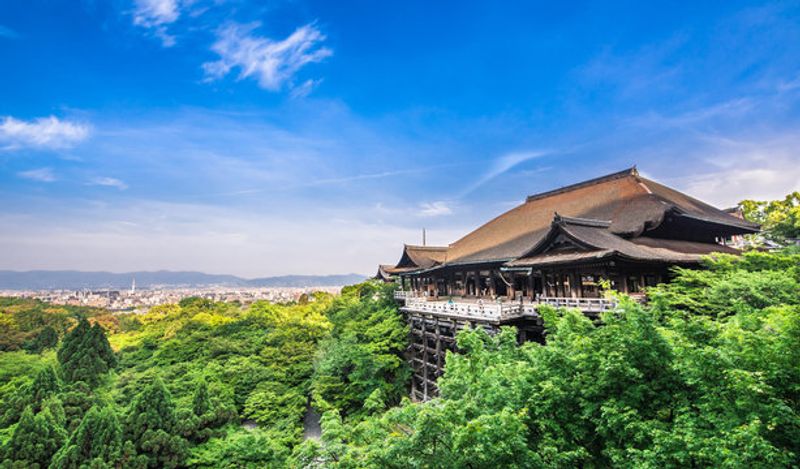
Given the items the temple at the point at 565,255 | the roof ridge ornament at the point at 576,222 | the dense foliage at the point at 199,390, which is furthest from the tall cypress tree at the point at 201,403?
the roof ridge ornament at the point at 576,222

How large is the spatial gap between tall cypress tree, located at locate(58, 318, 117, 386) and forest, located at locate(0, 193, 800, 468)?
150 mm

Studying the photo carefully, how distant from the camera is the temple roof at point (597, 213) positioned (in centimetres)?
1845

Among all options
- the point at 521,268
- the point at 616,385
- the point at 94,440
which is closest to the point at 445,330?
the point at 521,268

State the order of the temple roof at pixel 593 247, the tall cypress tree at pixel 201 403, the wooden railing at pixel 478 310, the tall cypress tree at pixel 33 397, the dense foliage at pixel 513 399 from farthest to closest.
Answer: the tall cypress tree at pixel 33 397 < the tall cypress tree at pixel 201 403 < the wooden railing at pixel 478 310 < the temple roof at pixel 593 247 < the dense foliage at pixel 513 399

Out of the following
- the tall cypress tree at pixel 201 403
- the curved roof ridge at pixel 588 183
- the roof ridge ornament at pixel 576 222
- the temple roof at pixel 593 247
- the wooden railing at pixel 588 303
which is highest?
the curved roof ridge at pixel 588 183


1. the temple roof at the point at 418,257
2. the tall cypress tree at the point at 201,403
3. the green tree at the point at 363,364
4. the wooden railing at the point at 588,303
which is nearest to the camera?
the wooden railing at the point at 588,303

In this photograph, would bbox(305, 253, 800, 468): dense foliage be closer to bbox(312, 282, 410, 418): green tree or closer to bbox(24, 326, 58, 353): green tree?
bbox(312, 282, 410, 418): green tree

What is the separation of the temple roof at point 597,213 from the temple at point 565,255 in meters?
0.08

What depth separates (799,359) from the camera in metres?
6.09

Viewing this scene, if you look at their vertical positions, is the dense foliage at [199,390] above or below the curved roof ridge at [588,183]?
below

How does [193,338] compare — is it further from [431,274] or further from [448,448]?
[448,448]

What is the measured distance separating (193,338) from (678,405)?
97.7 ft

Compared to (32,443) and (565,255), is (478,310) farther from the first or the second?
(32,443)

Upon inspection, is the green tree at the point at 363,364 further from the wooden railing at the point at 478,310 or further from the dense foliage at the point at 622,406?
the dense foliage at the point at 622,406
